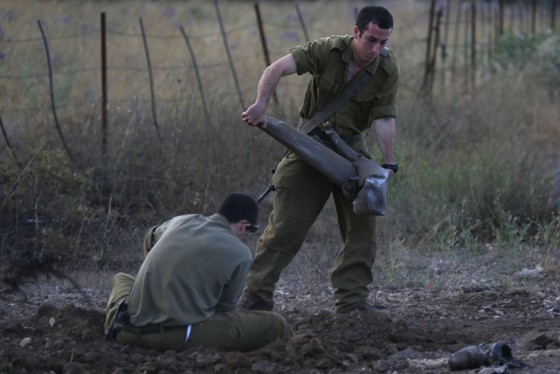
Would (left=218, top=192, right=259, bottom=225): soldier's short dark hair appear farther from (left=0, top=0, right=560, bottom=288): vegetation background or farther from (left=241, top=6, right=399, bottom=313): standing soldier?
(left=0, top=0, right=560, bottom=288): vegetation background

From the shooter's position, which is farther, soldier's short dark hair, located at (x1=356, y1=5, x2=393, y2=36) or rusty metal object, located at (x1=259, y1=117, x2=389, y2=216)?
rusty metal object, located at (x1=259, y1=117, x2=389, y2=216)

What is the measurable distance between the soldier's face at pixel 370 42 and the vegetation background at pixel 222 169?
7.35ft

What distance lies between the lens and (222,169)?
31.1ft

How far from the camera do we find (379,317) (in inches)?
238

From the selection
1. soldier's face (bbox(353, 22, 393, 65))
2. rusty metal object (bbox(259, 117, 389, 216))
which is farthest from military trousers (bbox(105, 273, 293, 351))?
soldier's face (bbox(353, 22, 393, 65))

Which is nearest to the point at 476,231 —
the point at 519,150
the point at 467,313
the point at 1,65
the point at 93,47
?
the point at 519,150

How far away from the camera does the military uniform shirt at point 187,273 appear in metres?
5.00

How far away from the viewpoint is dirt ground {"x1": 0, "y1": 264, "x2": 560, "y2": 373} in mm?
4969

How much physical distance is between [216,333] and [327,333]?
0.95 metres

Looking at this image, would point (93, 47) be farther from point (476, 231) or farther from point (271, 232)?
point (271, 232)

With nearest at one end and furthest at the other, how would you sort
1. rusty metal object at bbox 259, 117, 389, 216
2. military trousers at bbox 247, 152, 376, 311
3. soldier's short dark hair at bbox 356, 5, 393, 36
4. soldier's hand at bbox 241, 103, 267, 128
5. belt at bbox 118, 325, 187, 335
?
belt at bbox 118, 325, 187, 335 → soldier's hand at bbox 241, 103, 267, 128 → soldier's short dark hair at bbox 356, 5, 393, 36 → rusty metal object at bbox 259, 117, 389, 216 → military trousers at bbox 247, 152, 376, 311

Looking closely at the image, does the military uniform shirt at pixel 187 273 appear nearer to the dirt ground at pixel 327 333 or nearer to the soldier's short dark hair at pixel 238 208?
the soldier's short dark hair at pixel 238 208

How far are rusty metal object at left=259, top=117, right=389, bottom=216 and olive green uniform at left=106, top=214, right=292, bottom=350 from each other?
3.09ft

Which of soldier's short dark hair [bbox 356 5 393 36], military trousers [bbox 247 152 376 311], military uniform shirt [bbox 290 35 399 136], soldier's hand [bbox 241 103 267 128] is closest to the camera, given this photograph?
soldier's hand [bbox 241 103 267 128]
